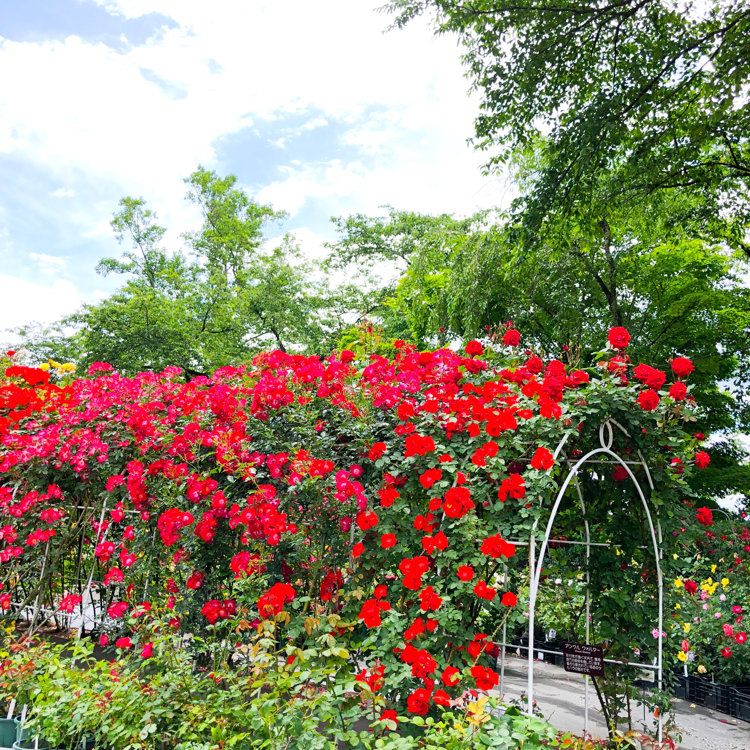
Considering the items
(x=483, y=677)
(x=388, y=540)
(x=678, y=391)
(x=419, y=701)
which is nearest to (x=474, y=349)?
(x=678, y=391)

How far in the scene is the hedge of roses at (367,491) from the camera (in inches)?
102

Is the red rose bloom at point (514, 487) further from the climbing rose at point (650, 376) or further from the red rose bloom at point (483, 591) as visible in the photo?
the climbing rose at point (650, 376)

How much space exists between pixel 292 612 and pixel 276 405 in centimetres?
107

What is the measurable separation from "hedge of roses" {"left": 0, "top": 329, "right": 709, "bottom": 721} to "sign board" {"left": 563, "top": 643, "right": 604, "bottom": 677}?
0.43m

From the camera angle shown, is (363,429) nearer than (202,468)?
Yes

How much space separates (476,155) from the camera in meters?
8.30

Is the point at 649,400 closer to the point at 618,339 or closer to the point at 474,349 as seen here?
the point at 618,339

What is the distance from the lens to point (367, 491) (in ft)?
9.80

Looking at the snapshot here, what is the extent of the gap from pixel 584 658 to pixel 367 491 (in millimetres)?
1467

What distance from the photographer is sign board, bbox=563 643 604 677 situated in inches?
123

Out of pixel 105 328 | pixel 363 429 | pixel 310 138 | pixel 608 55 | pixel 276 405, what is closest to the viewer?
pixel 363 429

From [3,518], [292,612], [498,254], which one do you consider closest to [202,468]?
[292,612]

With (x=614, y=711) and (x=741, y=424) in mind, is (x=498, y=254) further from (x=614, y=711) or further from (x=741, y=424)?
(x=614, y=711)

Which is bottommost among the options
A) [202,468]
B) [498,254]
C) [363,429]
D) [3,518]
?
[3,518]
